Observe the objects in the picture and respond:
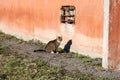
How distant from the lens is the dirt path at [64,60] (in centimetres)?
980

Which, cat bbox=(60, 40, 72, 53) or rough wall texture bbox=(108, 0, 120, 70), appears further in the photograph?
cat bbox=(60, 40, 72, 53)

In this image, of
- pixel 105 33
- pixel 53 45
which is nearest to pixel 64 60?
pixel 53 45

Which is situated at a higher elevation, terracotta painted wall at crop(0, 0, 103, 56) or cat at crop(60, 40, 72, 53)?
terracotta painted wall at crop(0, 0, 103, 56)

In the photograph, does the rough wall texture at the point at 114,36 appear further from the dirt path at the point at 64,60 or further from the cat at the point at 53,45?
the cat at the point at 53,45

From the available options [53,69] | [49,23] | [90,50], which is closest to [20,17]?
[49,23]

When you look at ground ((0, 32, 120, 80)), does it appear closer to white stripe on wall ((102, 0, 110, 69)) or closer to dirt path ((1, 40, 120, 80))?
dirt path ((1, 40, 120, 80))

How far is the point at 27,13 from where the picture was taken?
1427cm

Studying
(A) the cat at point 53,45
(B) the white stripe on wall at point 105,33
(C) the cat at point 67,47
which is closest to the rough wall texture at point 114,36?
(B) the white stripe on wall at point 105,33

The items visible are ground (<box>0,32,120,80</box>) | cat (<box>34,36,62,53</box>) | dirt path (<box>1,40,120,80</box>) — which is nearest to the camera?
ground (<box>0,32,120,80</box>)

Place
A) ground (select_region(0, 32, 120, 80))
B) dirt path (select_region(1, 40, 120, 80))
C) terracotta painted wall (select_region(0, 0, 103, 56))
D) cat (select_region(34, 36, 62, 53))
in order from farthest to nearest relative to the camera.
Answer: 1. cat (select_region(34, 36, 62, 53))
2. terracotta painted wall (select_region(0, 0, 103, 56))
3. dirt path (select_region(1, 40, 120, 80))
4. ground (select_region(0, 32, 120, 80))

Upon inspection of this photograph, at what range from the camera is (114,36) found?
Answer: 989 centimetres

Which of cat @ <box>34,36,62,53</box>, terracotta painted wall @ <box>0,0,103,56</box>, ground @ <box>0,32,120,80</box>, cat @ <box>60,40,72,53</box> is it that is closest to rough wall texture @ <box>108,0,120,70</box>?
ground @ <box>0,32,120,80</box>

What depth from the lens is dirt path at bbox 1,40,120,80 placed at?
32.2 ft

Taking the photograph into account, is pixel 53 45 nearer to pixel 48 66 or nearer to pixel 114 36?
pixel 48 66
